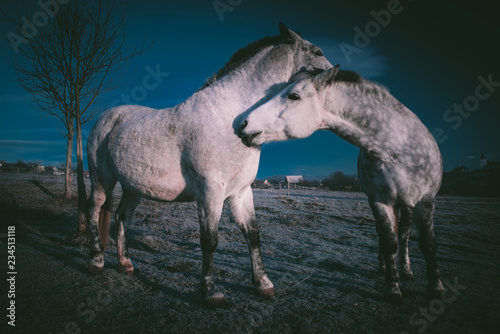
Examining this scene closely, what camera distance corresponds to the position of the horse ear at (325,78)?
276 cm

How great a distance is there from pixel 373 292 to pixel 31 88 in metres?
9.11

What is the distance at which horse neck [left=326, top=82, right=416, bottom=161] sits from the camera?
2830 mm

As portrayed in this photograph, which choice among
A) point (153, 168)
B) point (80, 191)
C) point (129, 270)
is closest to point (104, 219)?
point (129, 270)

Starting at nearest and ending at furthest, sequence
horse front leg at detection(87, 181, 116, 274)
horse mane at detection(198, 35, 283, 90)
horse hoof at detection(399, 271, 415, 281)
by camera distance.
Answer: horse mane at detection(198, 35, 283, 90)
horse hoof at detection(399, 271, 415, 281)
horse front leg at detection(87, 181, 116, 274)

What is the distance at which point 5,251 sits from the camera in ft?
13.0

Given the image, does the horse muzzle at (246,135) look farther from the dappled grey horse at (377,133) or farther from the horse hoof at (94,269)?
the horse hoof at (94,269)

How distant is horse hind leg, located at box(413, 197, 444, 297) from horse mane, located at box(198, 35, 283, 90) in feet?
8.49

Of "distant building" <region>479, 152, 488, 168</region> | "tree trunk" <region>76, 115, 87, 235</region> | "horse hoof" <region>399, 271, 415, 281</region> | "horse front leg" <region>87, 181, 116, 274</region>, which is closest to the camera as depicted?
"horse hoof" <region>399, 271, 415, 281</region>

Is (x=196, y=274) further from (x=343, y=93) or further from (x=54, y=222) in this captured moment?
(x=54, y=222)

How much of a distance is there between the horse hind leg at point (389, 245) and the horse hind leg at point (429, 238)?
0.27 metres

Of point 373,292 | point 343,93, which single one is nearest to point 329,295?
point 373,292

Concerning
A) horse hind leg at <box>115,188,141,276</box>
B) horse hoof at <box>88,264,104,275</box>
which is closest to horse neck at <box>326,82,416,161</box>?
horse hind leg at <box>115,188,141,276</box>

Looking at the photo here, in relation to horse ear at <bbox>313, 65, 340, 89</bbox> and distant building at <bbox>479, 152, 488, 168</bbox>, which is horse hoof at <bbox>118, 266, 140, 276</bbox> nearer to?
horse ear at <bbox>313, 65, 340, 89</bbox>

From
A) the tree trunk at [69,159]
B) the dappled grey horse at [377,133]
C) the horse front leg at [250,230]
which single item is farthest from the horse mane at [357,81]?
the tree trunk at [69,159]
